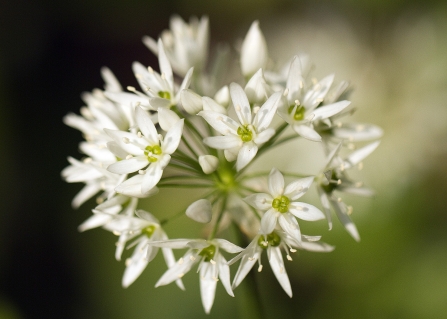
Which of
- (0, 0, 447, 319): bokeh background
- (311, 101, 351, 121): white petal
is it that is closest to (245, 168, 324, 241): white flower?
(311, 101, 351, 121): white petal

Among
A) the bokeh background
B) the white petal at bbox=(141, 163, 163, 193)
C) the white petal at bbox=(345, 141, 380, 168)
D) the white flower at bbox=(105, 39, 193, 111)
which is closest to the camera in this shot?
the white petal at bbox=(141, 163, 163, 193)

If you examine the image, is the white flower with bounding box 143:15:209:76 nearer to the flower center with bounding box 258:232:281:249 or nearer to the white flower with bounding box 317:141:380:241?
the white flower with bounding box 317:141:380:241

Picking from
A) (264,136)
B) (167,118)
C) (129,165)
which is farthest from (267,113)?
(129,165)

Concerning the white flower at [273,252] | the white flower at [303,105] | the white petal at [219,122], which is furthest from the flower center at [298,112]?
the white flower at [273,252]

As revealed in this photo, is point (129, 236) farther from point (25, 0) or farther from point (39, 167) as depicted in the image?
point (25, 0)

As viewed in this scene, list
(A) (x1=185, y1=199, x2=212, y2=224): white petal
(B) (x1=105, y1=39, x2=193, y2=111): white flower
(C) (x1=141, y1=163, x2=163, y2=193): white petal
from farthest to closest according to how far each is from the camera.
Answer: (B) (x1=105, y1=39, x2=193, y2=111): white flower, (C) (x1=141, y1=163, x2=163, y2=193): white petal, (A) (x1=185, y1=199, x2=212, y2=224): white petal

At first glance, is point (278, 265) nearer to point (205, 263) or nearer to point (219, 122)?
point (205, 263)

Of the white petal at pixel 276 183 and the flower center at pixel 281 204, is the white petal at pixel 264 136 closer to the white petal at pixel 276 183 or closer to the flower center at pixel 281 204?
the white petal at pixel 276 183
